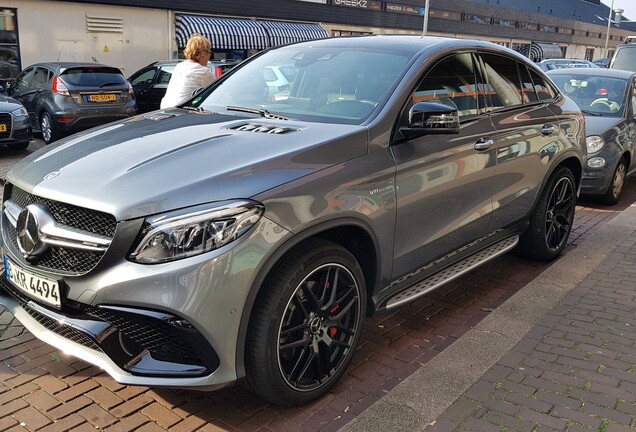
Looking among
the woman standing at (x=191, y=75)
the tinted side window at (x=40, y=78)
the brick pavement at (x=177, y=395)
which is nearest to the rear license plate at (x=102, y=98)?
the tinted side window at (x=40, y=78)

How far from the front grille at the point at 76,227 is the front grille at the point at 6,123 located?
7.84 m

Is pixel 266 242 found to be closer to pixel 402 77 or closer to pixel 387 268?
pixel 387 268

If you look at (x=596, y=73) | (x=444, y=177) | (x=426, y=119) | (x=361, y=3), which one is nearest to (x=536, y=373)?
(x=444, y=177)

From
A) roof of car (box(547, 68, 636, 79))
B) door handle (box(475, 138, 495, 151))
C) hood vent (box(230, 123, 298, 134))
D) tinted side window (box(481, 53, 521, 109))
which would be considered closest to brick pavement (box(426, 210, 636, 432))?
door handle (box(475, 138, 495, 151))

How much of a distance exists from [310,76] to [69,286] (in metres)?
2.05

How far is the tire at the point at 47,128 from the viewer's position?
11477 millimetres

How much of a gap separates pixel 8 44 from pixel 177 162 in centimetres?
1860

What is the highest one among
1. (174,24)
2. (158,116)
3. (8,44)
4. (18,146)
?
(174,24)

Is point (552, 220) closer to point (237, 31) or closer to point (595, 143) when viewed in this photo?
point (595, 143)

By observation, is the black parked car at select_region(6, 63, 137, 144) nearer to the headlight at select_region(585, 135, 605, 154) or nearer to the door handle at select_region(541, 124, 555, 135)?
the headlight at select_region(585, 135, 605, 154)

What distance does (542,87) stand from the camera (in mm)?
5270

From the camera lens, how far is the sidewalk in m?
2.96

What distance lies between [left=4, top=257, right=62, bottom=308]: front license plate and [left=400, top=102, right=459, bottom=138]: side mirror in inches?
78.0

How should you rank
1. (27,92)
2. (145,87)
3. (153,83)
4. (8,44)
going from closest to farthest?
(27,92) < (153,83) < (145,87) < (8,44)
